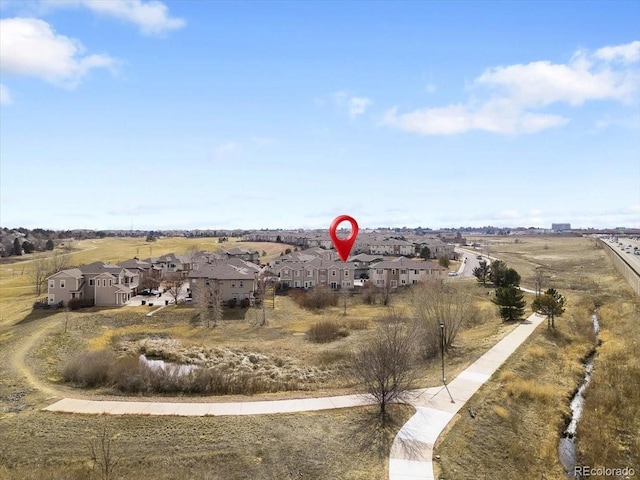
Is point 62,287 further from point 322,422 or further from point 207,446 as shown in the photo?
point 322,422

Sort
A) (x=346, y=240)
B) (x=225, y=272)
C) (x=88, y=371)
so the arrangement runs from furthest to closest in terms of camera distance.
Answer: (x=225, y=272) → (x=88, y=371) → (x=346, y=240)

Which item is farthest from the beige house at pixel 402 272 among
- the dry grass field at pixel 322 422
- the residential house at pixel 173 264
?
the residential house at pixel 173 264

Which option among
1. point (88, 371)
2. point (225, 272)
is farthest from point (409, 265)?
point (88, 371)

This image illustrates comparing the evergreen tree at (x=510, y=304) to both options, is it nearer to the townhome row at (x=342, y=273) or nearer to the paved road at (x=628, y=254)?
the townhome row at (x=342, y=273)

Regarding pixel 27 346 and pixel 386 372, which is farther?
pixel 27 346

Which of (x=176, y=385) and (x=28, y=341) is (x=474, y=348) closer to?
(x=176, y=385)

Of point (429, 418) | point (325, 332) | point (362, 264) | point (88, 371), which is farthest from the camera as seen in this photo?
point (362, 264)
